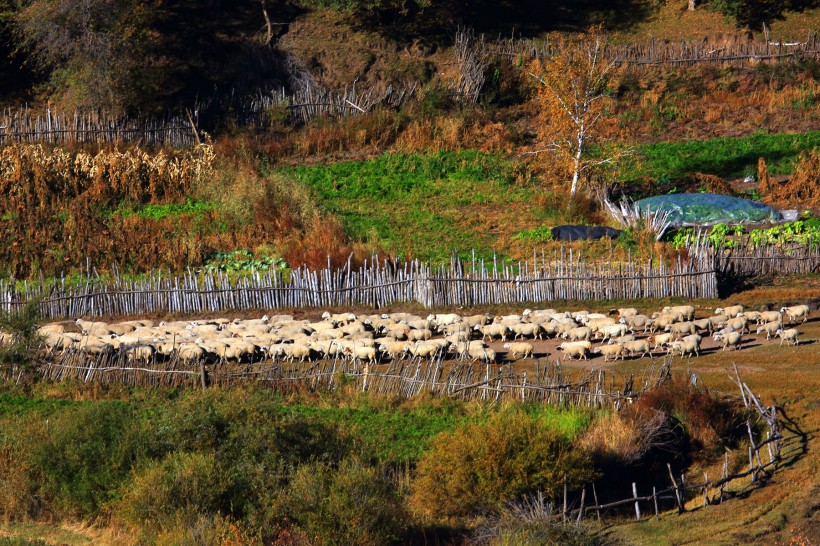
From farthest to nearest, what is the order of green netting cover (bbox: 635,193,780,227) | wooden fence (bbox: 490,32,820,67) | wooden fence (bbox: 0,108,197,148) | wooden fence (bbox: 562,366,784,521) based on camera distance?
wooden fence (bbox: 490,32,820,67) → wooden fence (bbox: 0,108,197,148) → green netting cover (bbox: 635,193,780,227) → wooden fence (bbox: 562,366,784,521)

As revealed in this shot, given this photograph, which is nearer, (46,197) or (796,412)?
(796,412)

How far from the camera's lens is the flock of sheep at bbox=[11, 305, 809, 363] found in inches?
784

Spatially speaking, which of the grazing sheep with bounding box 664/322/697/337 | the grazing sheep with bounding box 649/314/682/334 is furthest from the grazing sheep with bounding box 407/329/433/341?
the grazing sheep with bounding box 664/322/697/337

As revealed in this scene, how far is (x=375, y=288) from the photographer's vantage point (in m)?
24.0

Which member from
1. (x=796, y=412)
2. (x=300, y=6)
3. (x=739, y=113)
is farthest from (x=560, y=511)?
(x=300, y=6)

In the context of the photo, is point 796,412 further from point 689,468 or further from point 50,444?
point 50,444

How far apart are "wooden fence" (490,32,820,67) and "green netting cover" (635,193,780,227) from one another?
11.2m

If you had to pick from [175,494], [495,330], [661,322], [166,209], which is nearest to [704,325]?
[661,322]

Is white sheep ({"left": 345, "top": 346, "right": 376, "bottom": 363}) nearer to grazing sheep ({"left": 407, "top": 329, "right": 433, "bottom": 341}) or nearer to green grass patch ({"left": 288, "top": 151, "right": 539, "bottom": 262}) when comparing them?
grazing sheep ({"left": 407, "top": 329, "right": 433, "bottom": 341})

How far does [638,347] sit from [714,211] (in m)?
9.23

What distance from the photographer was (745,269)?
80.9ft

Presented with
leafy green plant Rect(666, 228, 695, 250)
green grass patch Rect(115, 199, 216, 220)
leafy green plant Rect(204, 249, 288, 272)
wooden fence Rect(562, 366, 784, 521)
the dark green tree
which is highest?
the dark green tree

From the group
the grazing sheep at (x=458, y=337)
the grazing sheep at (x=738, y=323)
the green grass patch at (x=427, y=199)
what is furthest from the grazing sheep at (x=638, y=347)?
the green grass patch at (x=427, y=199)

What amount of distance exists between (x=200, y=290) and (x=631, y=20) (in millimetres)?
24298
